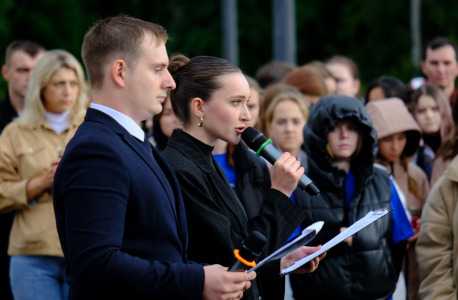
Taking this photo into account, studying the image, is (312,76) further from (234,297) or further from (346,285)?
(234,297)

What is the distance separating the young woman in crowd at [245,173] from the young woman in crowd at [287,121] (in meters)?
0.89

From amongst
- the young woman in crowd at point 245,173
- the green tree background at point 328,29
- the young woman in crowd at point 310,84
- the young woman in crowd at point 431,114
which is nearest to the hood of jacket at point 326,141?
the young woman in crowd at point 245,173

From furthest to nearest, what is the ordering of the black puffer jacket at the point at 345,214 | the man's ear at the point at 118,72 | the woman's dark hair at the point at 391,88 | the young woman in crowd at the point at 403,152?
the woman's dark hair at the point at 391,88
the young woman in crowd at the point at 403,152
the black puffer jacket at the point at 345,214
the man's ear at the point at 118,72

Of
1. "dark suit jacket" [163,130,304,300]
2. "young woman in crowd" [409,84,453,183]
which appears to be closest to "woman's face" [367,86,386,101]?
"young woman in crowd" [409,84,453,183]

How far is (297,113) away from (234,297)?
9.98 ft

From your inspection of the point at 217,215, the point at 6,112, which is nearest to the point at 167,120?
the point at 6,112

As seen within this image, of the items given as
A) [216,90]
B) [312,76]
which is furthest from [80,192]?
[312,76]

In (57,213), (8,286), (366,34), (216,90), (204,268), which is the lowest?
(8,286)

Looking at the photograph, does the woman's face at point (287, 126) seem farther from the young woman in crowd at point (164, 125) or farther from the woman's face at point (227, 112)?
the woman's face at point (227, 112)

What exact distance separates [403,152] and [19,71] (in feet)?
11.2

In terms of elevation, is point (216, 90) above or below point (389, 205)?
above

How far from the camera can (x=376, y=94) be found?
5.43 m

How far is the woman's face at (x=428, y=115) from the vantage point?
506cm

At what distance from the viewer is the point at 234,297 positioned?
1820 mm
